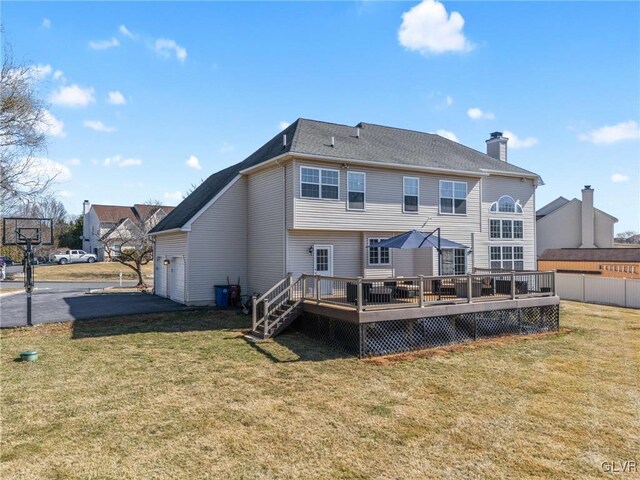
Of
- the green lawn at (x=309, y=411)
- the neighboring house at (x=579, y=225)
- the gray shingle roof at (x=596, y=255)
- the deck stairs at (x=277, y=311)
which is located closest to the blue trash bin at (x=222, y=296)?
the deck stairs at (x=277, y=311)

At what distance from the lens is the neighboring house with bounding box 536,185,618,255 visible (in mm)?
33438

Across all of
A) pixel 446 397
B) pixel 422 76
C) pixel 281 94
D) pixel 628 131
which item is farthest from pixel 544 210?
pixel 446 397

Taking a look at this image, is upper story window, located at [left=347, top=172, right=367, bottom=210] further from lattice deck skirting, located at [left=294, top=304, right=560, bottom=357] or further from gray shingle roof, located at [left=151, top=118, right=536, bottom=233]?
lattice deck skirting, located at [left=294, top=304, right=560, bottom=357]

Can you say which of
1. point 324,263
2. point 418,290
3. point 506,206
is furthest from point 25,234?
point 506,206

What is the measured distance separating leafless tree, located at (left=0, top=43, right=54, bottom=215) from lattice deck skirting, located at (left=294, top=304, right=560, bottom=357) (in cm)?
1379

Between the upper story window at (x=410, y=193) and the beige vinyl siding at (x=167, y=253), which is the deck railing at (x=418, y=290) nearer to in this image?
the upper story window at (x=410, y=193)

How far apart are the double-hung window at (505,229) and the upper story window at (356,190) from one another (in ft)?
24.1

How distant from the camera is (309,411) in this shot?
6.55 meters

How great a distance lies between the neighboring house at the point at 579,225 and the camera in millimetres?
33438

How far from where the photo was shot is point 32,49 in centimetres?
1619

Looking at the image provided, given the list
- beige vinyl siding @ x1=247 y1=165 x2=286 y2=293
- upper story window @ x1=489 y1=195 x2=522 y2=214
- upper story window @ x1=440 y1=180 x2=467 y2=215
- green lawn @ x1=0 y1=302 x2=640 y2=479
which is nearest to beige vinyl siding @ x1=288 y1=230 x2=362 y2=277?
beige vinyl siding @ x1=247 y1=165 x2=286 y2=293

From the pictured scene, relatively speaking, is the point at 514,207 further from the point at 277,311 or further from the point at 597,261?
the point at 277,311

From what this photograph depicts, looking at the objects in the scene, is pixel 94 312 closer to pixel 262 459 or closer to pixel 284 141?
pixel 284 141

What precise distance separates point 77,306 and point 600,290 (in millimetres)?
25589
